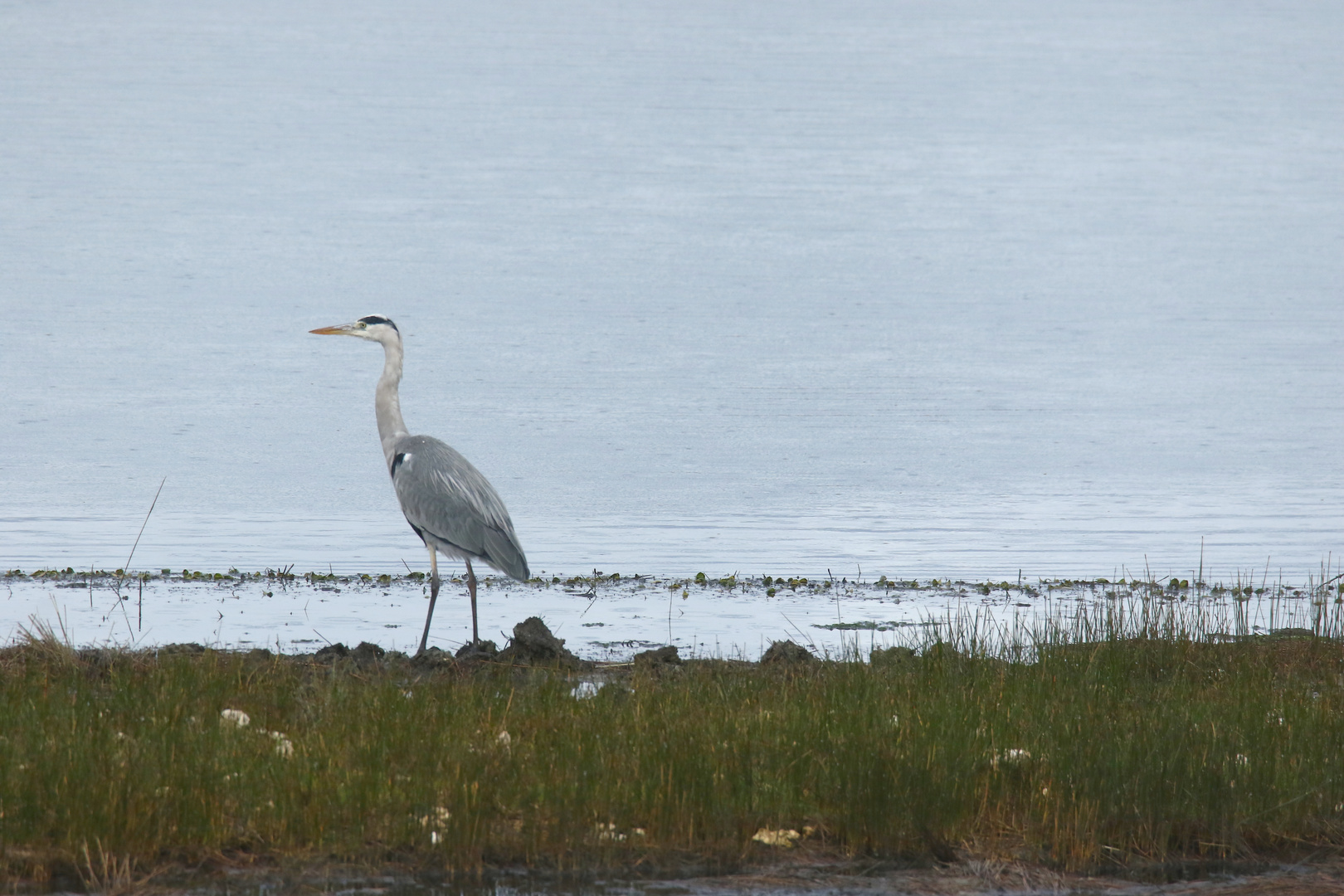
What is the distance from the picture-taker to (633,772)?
678cm

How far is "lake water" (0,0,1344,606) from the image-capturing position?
1531 cm

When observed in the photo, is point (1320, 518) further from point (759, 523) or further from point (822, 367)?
point (822, 367)

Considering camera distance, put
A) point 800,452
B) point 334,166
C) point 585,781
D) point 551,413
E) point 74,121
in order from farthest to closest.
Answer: point 74,121
point 334,166
point 551,413
point 800,452
point 585,781

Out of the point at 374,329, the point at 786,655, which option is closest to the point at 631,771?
the point at 786,655

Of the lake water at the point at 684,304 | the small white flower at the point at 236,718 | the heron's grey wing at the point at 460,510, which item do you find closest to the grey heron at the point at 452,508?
the heron's grey wing at the point at 460,510

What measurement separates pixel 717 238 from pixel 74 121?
80.9 ft

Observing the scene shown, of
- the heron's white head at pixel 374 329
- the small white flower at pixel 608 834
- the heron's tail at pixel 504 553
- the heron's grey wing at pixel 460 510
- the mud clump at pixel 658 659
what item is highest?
the heron's white head at pixel 374 329

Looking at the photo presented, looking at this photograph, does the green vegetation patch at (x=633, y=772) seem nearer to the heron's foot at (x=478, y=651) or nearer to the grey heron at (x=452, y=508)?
the heron's foot at (x=478, y=651)

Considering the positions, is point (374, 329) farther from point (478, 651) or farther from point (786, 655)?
point (786, 655)

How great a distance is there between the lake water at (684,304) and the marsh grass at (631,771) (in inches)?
193

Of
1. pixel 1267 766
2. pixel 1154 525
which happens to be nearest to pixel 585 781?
pixel 1267 766

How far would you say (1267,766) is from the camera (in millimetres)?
6969

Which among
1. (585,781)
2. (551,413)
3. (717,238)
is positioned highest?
(717,238)

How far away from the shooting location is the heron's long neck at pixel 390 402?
11266mm
